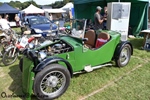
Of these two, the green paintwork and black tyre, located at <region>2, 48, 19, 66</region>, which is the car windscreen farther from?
the green paintwork

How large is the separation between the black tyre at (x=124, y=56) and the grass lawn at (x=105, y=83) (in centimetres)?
12

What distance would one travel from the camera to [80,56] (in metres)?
3.36

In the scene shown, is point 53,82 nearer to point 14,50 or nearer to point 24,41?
point 14,50

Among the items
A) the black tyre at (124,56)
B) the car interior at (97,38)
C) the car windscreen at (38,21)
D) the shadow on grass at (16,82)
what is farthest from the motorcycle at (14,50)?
the car windscreen at (38,21)

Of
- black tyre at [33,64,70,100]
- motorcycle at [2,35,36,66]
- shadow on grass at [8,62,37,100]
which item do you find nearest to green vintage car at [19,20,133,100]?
black tyre at [33,64,70,100]

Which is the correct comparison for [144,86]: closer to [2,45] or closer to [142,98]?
[142,98]

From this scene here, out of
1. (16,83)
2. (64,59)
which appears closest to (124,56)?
(64,59)

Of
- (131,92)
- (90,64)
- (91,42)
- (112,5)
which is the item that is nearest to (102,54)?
(90,64)

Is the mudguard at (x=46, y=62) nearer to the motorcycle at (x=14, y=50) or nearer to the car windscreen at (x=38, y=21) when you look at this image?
the motorcycle at (x=14, y=50)

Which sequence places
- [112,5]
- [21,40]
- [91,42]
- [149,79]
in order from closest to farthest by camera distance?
→ [149,79], [91,42], [21,40], [112,5]

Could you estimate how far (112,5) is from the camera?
21.3 ft

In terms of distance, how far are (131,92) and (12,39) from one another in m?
4.27

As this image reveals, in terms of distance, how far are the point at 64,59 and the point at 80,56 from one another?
0.44m

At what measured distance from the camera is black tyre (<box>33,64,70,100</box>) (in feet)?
8.99
